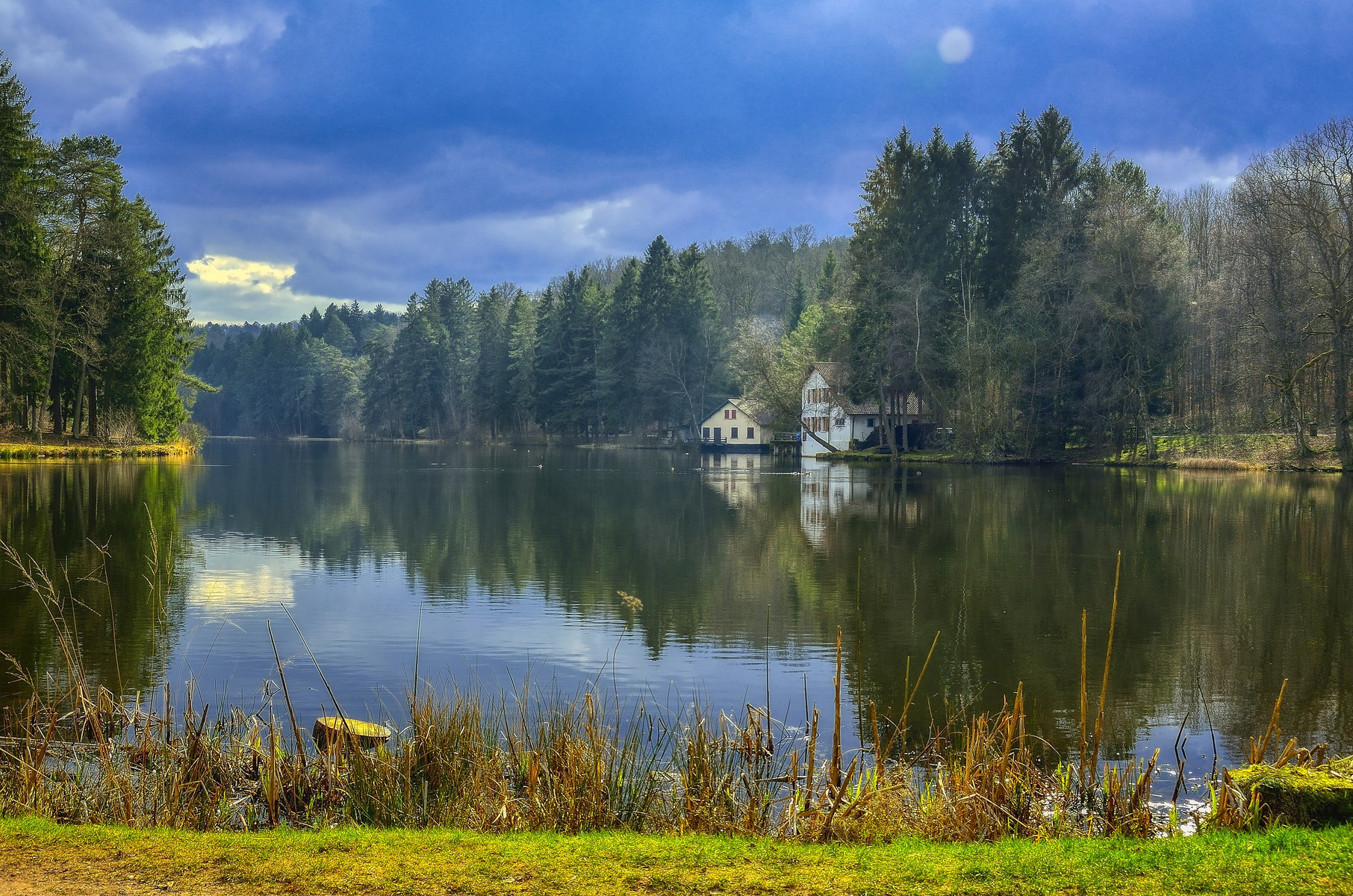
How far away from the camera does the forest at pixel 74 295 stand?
5056 centimetres

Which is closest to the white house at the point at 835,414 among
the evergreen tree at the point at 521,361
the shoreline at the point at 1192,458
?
the shoreline at the point at 1192,458

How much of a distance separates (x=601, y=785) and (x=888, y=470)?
52.0m

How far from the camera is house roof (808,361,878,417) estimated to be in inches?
2805

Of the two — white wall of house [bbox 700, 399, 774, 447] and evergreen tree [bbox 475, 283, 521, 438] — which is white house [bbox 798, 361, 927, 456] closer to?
white wall of house [bbox 700, 399, 774, 447]

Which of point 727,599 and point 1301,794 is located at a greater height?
point 1301,794

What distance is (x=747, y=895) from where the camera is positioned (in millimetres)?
5168

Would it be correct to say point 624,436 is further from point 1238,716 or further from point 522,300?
point 1238,716

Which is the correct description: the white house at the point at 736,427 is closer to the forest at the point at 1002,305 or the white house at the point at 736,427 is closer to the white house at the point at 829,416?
the forest at the point at 1002,305

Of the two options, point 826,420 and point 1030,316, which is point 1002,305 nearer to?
point 1030,316

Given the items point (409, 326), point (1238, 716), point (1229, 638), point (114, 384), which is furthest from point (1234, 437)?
point (409, 326)

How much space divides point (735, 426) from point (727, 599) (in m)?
83.4

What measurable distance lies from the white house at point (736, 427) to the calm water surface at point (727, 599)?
6189 cm

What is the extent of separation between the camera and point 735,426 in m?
101

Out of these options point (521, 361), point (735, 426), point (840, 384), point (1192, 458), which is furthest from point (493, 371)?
point (1192, 458)
